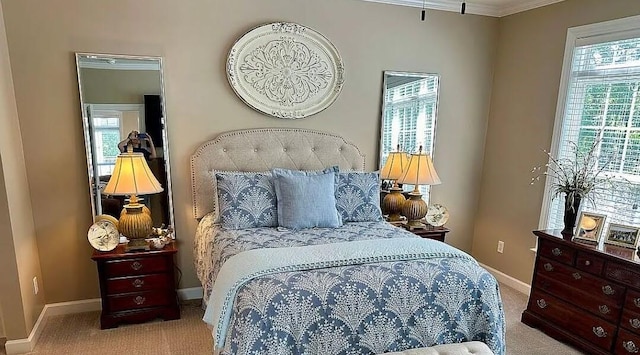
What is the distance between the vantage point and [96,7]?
2.79 m

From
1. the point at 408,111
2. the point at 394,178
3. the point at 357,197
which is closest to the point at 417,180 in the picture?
the point at 394,178

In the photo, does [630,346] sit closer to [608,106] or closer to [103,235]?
[608,106]

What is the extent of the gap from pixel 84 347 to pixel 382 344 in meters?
2.06

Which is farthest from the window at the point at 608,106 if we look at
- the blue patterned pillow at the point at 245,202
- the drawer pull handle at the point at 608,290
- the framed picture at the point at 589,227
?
the blue patterned pillow at the point at 245,202

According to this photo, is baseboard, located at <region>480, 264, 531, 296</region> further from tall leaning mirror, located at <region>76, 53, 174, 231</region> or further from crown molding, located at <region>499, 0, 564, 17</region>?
tall leaning mirror, located at <region>76, 53, 174, 231</region>

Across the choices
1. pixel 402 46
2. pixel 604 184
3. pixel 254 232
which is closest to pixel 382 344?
pixel 254 232

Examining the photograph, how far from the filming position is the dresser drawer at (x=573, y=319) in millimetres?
2543

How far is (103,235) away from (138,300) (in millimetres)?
557

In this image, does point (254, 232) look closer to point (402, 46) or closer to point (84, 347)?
point (84, 347)

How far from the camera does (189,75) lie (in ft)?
10.0

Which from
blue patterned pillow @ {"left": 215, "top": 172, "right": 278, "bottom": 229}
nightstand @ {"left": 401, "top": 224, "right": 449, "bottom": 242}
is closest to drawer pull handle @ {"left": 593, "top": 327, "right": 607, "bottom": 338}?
nightstand @ {"left": 401, "top": 224, "right": 449, "bottom": 242}

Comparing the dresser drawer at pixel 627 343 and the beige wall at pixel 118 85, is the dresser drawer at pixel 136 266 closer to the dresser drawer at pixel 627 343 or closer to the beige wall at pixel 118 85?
the beige wall at pixel 118 85

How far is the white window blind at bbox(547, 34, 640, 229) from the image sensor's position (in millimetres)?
2807

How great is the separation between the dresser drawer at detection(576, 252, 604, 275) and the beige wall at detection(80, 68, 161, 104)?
11.0 feet
